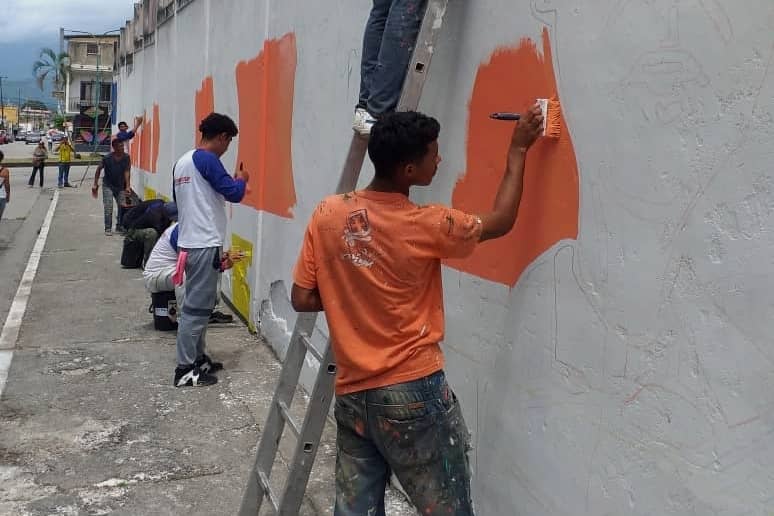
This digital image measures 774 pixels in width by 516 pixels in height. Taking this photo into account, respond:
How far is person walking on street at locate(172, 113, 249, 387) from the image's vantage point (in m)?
5.09

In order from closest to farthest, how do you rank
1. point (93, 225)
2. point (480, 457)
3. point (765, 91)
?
1. point (765, 91)
2. point (480, 457)
3. point (93, 225)

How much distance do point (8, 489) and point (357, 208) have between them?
269cm

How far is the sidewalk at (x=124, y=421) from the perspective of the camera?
3699 millimetres

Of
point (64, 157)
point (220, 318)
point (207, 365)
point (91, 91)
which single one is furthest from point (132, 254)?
point (91, 91)

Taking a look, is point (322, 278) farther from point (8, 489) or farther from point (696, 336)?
point (8, 489)

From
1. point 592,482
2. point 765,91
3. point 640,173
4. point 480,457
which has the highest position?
point 765,91

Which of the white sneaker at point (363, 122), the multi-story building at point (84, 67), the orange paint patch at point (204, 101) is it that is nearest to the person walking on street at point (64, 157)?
the orange paint patch at point (204, 101)

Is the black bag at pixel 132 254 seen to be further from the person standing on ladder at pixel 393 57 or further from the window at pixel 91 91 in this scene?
the window at pixel 91 91

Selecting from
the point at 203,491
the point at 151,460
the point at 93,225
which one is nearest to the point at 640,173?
the point at 203,491

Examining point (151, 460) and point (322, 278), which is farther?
point (151, 460)

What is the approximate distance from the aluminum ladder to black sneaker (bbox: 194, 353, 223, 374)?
2.12 m

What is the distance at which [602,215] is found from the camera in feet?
7.46

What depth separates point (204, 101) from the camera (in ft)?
29.1

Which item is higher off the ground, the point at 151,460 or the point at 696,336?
the point at 696,336
